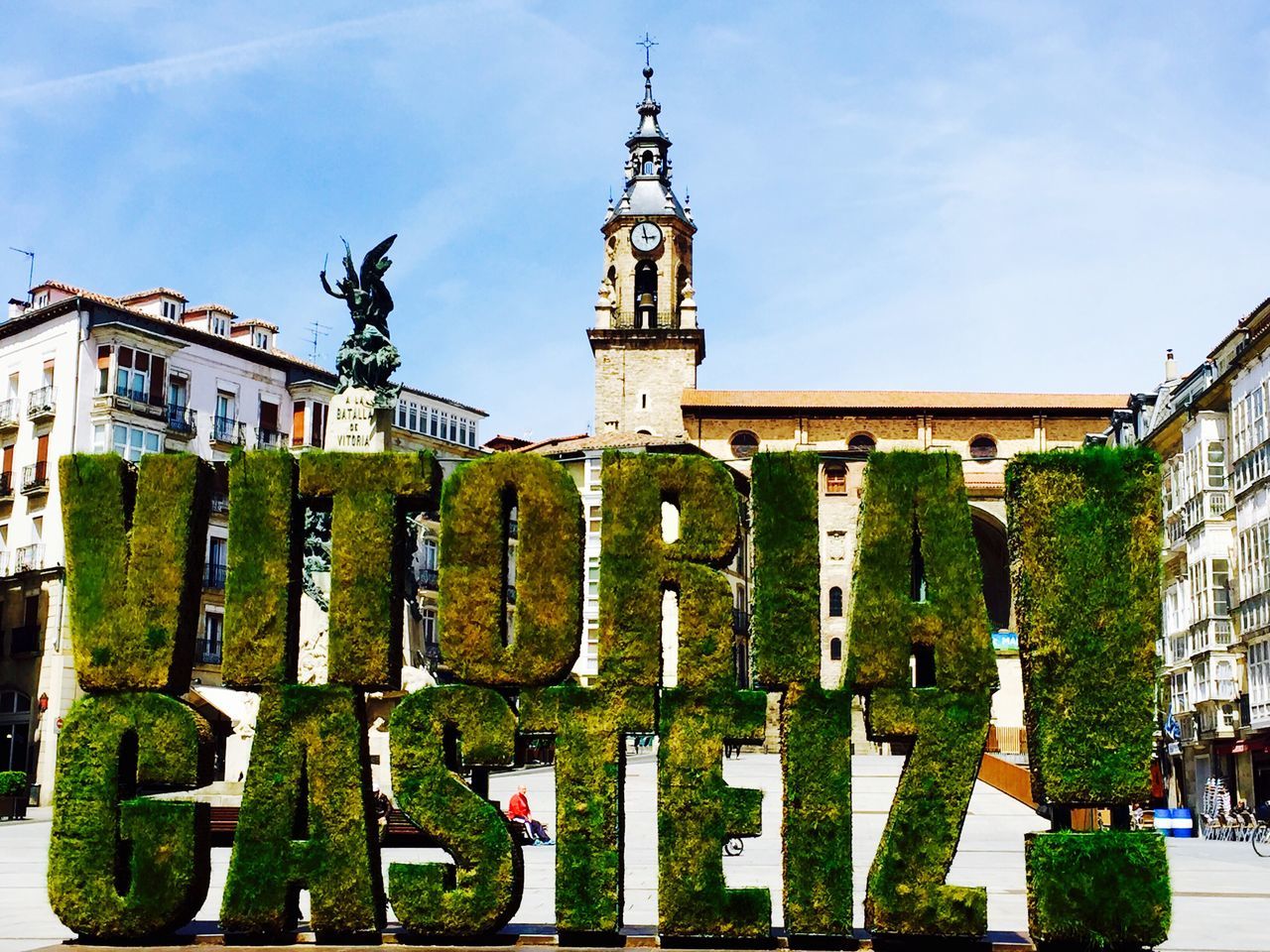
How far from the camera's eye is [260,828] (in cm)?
1422

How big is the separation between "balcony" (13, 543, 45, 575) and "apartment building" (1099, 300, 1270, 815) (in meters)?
33.2

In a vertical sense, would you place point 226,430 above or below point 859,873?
above

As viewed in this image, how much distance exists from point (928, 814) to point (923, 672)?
152cm

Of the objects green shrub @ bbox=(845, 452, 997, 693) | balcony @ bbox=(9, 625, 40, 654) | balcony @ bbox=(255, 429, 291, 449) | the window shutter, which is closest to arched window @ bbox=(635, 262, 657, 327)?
balcony @ bbox=(255, 429, 291, 449)

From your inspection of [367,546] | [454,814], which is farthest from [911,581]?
[367,546]

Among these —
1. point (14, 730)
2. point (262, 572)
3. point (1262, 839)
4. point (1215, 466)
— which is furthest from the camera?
point (14, 730)

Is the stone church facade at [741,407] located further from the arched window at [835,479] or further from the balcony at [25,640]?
the balcony at [25,640]

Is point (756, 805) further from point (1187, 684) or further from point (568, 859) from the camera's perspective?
point (1187, 684)

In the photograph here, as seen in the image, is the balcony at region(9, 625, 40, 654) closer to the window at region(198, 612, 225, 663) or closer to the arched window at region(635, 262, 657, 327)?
the window at region(198, 612, 225, 663)

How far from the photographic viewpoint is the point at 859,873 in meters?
22.6

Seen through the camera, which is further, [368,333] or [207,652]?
[207,652]

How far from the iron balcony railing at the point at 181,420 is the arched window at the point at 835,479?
43195mm

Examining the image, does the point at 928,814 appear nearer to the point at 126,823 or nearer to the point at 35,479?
the point at 126,823

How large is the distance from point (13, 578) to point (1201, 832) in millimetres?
35840
